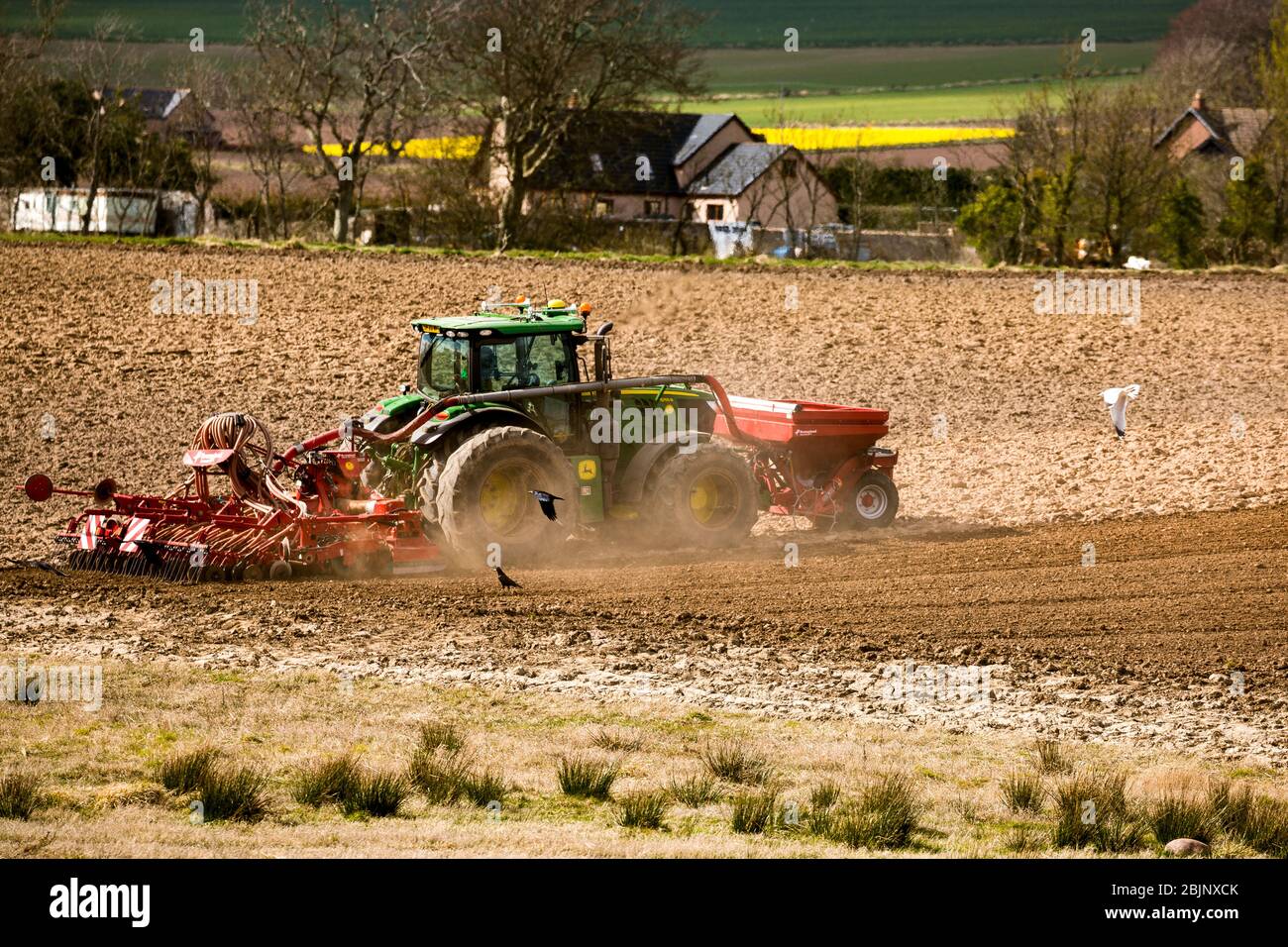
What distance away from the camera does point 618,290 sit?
96.3 ft

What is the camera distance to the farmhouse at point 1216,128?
60.6m

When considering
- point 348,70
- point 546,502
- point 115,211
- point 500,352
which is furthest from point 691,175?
point 546,502

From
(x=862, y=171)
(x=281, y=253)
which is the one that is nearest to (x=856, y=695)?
(x=281, y=253)

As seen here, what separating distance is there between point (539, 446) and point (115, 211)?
121 ft

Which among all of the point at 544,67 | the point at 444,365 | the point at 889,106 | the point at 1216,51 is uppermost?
the point at 1216,51

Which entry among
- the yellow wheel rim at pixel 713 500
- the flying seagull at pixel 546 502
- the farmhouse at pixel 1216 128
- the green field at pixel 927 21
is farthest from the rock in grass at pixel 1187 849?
the green field at pixel 927 21

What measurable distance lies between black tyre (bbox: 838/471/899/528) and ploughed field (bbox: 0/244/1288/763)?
1.02 ft

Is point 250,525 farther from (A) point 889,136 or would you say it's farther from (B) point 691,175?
(A) point 889,136

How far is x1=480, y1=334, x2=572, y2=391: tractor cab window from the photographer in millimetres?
14367

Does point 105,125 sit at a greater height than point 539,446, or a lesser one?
greater

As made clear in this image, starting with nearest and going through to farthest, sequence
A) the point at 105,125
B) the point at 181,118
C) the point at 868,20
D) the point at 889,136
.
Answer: the point at 105,125, the point at 181,118, the point at 889,136, the point at 868,20

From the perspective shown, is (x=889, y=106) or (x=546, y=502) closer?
(x=546, y=502)

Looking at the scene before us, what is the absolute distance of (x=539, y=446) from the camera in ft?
45.6

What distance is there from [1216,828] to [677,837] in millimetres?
2825
